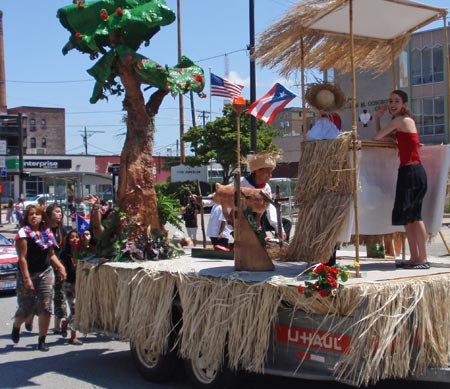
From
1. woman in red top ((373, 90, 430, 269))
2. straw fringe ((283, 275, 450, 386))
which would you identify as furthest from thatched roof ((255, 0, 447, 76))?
straw fringe ((283, 275, 450, 386))

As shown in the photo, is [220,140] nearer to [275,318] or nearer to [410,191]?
[410,191]

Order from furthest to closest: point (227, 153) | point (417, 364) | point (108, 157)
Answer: point (108, 157)
point (227, 153)
point (417, 364)

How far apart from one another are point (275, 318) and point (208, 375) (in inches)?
39.2

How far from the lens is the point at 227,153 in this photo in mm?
37406

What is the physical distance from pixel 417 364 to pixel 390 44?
12.2ft

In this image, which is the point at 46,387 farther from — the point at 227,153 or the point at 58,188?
the point at 227,153

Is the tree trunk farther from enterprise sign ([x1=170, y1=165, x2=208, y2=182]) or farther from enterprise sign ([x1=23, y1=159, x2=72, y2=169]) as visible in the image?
enterprise sign ([x1=23, y1=159, x2=72, y2=169])

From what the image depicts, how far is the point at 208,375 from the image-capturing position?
5816mm

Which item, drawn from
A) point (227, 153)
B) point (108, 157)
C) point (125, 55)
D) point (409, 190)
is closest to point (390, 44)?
point (409, 190)

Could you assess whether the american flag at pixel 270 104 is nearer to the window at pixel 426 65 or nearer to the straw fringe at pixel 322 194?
the straw fringe at pixel 322 194

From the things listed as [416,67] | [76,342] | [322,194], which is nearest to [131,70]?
[322,194]

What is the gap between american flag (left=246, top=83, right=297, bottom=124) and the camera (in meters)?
12.4

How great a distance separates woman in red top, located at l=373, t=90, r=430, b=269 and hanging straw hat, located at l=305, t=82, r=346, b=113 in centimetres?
57

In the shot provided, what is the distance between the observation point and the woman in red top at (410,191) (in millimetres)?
5957
